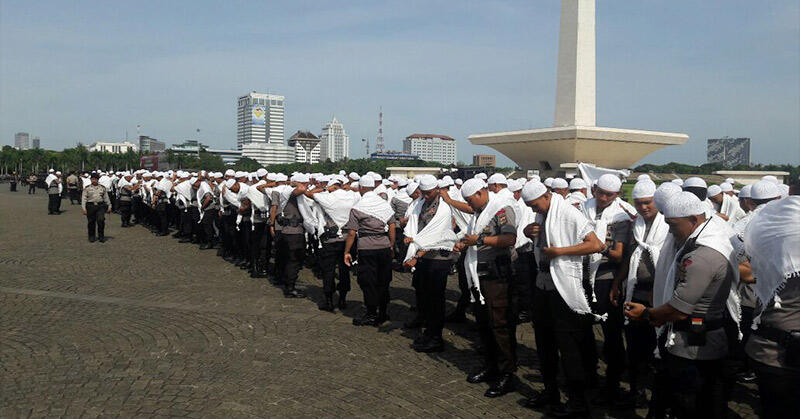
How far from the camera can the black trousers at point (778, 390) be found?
107 inches

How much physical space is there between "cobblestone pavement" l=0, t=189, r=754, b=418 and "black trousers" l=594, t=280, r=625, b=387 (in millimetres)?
369

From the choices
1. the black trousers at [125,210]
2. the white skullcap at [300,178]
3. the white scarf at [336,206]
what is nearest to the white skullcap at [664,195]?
Answer: the white scarf at [336,206]

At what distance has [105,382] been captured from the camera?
505 centimetres

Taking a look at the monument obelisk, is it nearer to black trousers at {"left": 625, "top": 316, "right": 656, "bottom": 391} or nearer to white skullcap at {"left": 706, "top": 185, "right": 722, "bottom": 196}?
white skullcap at {"left": 706, "top": 185, "right": 722, "bottom": 196}

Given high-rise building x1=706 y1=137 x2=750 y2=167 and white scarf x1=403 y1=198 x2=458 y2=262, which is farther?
high-rise building x1=706 y1=137 x2=750 y2=167

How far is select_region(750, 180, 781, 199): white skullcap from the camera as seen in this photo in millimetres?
5289

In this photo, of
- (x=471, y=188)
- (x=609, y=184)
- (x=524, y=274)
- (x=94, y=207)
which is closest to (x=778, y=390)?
(x=609, y=184)

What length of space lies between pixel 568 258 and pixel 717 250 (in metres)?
1.25

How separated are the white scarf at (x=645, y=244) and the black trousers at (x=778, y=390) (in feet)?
5.37

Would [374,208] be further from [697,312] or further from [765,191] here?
[697,312]

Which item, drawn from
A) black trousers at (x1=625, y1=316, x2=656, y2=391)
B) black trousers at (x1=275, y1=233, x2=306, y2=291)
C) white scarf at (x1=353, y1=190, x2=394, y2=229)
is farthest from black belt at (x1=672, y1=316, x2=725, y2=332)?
black trousers at (x1=275, y1=233, x2=306, y2=291)

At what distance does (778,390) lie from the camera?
2.76m

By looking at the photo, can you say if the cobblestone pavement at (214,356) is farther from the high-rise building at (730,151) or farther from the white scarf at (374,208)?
the high-rise building at (730,151)

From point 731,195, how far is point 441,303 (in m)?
5.03
